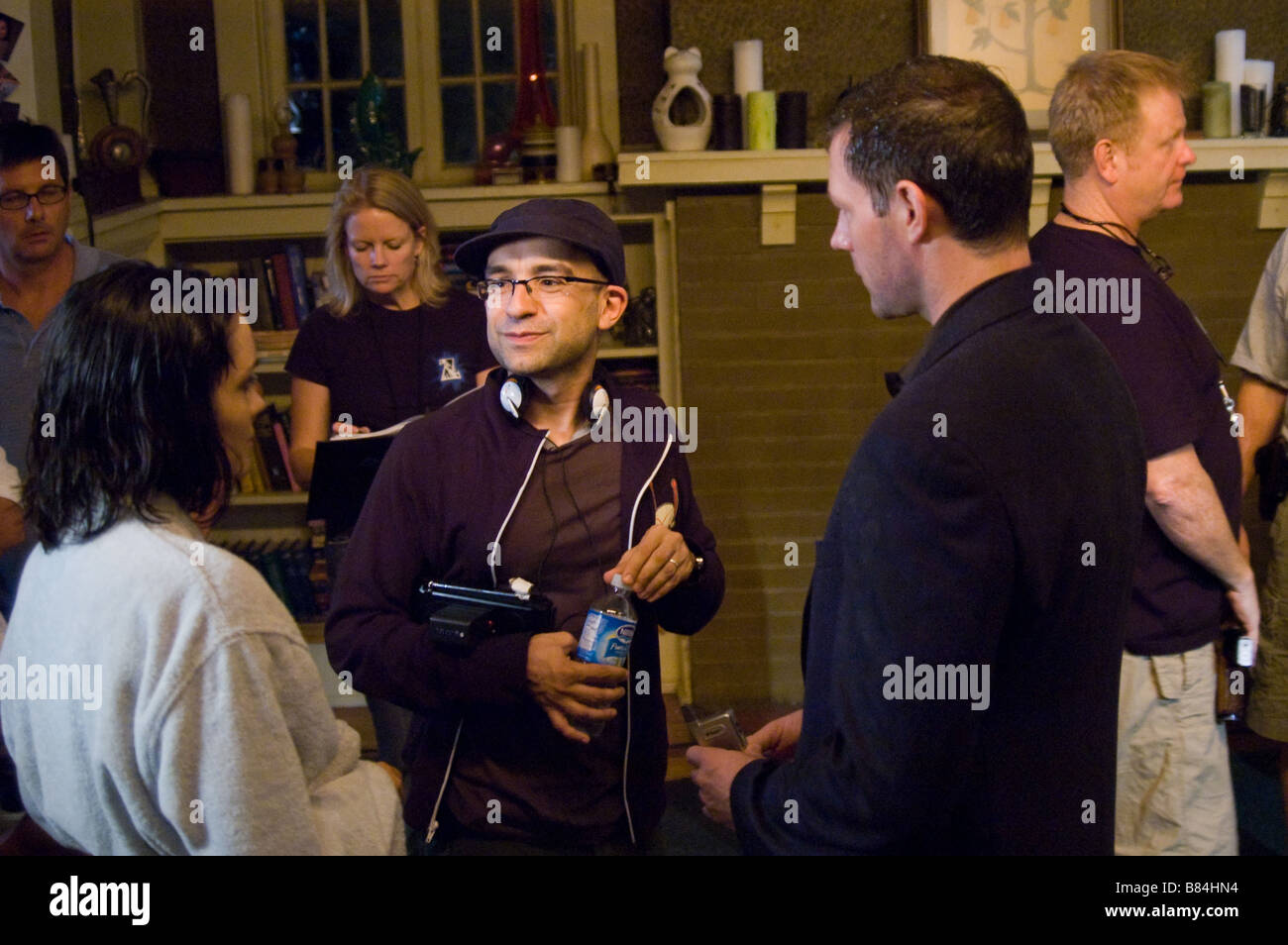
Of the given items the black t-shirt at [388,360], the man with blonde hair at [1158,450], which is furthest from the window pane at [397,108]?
the man with blonde hair at [1158,450]

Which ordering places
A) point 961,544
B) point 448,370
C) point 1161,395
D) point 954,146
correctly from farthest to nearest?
1. point 448,370
2. point 1161,395
3. point 954,146
4. point 961,544

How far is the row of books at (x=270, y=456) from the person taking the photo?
13.5ft

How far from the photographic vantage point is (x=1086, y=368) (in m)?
1.17

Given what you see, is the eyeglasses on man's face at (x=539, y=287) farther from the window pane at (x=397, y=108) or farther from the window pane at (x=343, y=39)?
the window pane at (x=343, y=39)

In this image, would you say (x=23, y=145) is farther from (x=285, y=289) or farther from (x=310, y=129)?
(x=310, y=129)

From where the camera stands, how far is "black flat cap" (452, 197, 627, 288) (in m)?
1.64

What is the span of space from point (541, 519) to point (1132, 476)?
77 centimetres

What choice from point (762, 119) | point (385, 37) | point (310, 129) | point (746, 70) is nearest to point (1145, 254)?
point (762, 119)

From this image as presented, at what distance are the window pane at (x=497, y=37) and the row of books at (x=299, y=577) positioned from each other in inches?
73.8

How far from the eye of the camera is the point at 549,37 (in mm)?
4301

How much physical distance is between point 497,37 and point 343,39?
569 millimetres

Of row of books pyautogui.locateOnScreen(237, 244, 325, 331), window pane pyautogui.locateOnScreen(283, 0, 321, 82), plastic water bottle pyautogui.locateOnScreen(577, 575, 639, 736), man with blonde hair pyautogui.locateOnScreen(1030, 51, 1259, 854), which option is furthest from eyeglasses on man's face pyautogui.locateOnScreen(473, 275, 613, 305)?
window pane pyautogui.locateOnScreen(283, 0, 321, 82)
